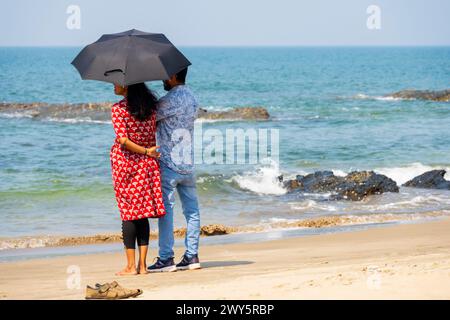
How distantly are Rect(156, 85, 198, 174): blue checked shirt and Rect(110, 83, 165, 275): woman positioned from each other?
3.5 inches

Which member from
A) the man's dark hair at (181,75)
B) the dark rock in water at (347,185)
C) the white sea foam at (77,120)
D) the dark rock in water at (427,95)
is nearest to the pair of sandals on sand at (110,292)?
the man's dark hair at (181,75)

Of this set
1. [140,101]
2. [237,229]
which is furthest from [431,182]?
[140,101]

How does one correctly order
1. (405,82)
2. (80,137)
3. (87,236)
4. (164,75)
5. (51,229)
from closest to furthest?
(164,75) → (87,236) → (51,229) → (80,137) → (405,82)

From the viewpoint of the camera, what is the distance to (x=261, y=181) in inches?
670

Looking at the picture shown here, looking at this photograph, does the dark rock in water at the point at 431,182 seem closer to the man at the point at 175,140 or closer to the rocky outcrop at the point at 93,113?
the man at the point at 175,140

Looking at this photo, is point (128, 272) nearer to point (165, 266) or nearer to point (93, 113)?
point (165, 266)

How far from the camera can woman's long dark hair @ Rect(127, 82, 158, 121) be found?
726 centimetres

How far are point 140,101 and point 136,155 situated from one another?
16.4 inches

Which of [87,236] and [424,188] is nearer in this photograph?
[87,236]
